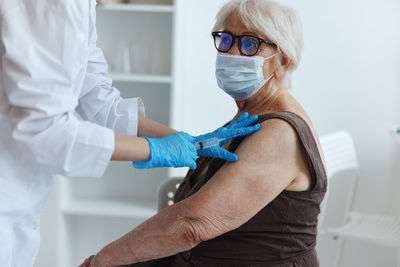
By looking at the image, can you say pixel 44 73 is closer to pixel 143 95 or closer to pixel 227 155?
pixel 227 155

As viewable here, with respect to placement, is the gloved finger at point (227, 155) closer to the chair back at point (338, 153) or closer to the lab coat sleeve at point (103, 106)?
the lab coat sleeve at point (103, 106)

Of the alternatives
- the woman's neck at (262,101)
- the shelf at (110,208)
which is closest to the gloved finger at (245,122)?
the woman's neck at (262,101)

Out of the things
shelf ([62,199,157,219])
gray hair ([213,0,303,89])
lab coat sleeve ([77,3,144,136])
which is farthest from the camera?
shelf ([62,199,157,219])

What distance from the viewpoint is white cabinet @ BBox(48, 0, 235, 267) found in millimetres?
2570

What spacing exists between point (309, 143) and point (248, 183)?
7.5 inches

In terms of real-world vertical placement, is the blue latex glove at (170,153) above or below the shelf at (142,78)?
above

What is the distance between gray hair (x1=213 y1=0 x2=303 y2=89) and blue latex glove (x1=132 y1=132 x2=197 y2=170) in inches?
14.2

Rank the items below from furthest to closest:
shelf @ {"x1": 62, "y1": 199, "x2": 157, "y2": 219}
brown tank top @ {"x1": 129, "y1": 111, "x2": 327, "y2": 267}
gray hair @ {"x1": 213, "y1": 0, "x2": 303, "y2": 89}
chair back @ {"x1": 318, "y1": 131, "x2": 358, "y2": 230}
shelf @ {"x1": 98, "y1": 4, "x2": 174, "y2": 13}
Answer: shelf @ {"x1": 62, "y1": 199, "x2": 157, "y2": 219} → shelf @ {"x1": 98, "y1": 4, "x2": 174, "y2": 13} → chair back @ {"x1": 318, "y1": 131, "x2": 358, "y2": 230} → gray hair @ {"x1": 213, "y1": 0, "x2": 303, "y2": 89} → brown tank top @ {"x1": 129, "y1": 111, "x2": 327, "y2": 267}

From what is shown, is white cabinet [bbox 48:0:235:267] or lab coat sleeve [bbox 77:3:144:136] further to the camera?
white cabinet [bbox 48:0:235:267]

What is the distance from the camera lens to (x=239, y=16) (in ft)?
4.26

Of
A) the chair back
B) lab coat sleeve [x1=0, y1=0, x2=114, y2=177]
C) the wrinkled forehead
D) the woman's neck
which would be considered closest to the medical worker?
lab coat sleeve [x1=0, y1=0, x2=114, y2=177]

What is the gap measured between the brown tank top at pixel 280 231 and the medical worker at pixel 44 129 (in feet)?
0.46

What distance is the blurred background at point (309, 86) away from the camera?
2.55 meters

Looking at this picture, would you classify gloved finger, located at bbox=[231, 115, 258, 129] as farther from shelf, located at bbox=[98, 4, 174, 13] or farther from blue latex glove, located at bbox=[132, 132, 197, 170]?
shelf, located at bbox=[98, 4, 174, 13]
